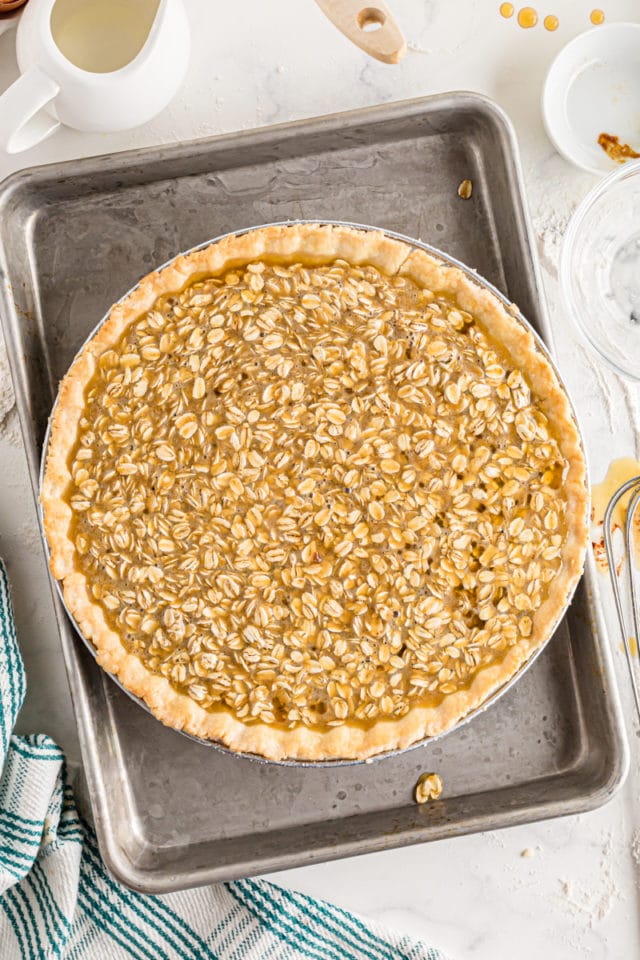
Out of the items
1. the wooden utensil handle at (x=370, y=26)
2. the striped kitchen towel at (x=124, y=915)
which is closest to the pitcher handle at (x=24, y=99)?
the wooden utensil handle at (x=370, y=26)

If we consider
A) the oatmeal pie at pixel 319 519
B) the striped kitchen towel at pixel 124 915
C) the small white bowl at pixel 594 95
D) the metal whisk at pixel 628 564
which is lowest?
the striped kitchen towel at pixel 124 915

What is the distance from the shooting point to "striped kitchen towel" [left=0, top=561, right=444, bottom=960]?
6.23 feet

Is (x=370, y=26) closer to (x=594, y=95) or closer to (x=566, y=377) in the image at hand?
(x=594, y=95)

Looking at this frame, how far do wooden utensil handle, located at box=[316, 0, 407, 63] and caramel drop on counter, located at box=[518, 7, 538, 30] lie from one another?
15.2 inches

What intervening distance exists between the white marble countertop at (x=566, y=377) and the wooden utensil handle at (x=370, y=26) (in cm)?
22

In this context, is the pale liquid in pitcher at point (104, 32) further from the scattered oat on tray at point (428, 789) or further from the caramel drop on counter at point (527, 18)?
the scattered oat on tray at point (428, 789)

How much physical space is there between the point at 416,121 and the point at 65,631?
1.17 m

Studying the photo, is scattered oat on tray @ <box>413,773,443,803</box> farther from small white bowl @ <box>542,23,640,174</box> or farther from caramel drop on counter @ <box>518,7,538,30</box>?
caramel drop on counter @ <box>518,7,538,30</box>

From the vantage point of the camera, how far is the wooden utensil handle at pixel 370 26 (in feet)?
5.65

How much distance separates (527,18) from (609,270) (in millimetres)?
543

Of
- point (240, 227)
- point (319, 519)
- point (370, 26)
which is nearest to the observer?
point (319, 519)

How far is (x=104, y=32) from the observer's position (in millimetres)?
1837

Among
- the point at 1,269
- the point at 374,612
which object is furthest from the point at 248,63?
the point at 374,612

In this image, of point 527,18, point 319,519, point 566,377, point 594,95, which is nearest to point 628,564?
point 566,377
